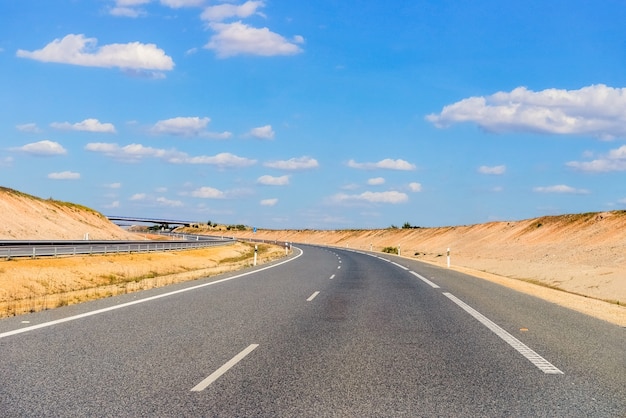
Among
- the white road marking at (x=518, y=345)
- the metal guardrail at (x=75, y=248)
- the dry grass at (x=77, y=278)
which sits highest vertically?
the metal guardrail at (x=75, y=248)

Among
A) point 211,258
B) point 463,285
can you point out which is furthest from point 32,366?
point 211,258

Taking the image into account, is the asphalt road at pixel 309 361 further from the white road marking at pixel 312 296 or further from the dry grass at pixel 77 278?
the dry grass at pixel 77 278

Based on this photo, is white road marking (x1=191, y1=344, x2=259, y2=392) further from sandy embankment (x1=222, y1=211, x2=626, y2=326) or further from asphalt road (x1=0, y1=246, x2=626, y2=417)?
sandy embankment (x1=222, y1=211, x2=626, y2=326)

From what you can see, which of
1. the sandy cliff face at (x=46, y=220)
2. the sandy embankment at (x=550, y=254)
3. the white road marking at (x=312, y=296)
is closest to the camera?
the white road marking at (x=312, y=296)

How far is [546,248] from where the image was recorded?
163 feet

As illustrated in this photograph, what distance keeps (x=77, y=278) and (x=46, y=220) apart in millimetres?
43710

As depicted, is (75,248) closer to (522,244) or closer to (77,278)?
(77,278)

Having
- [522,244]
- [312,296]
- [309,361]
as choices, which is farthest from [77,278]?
[522,244]

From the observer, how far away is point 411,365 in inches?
281

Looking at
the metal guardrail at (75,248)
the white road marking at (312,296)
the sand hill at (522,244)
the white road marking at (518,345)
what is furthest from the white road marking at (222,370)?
the metal guardrail at (75,248)

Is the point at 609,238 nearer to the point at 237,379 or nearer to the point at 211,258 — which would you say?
the point at 211,258

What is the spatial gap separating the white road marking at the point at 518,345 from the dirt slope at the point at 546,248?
317 inches

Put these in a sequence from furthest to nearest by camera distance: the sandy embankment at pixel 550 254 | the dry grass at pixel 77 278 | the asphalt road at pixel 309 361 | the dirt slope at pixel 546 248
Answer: the dirt slope at pixel 546 248 → the sandy embankment at pixel 550 254 → the dry grass at pixel 77 278 → the asphalt road at pixel 309 361

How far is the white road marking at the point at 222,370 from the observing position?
602 cm
